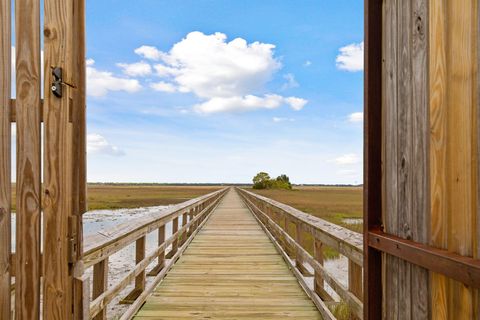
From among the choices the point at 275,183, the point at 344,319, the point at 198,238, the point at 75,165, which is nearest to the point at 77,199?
the point at 75,165

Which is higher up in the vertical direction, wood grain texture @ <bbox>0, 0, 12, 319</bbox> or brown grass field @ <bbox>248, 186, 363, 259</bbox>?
wood grain texture @ <bbox>0, 0, 12, 319</bbox>

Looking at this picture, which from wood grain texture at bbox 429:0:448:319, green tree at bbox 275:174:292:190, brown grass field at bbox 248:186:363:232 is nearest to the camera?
wood grain texture at bbox 429:0:448:319

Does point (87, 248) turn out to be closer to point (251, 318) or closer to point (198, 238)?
point (251, 318)

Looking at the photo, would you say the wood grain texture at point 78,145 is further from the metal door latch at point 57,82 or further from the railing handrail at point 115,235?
the railing handrail at point 115,235

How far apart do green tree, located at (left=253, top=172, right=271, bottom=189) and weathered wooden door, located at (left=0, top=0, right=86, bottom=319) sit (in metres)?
84.8

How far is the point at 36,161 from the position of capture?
1.59 m

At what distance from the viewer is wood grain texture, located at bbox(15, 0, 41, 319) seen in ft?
5.20

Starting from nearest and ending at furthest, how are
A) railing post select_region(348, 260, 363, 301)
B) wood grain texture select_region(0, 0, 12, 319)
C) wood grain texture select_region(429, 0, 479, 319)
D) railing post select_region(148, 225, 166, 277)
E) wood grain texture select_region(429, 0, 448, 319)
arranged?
wood grain texture select_region(429, 0, 479, 319)
wood grain texture select_region(429, 0, 448, 319)
wood grain texture select_region(0, 0, 12, 319)
railing post select_region(348, 260, 363, 301)
railing post select_region(148, 225, 166, 277)

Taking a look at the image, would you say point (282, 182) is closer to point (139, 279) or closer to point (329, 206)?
point (329, 206)

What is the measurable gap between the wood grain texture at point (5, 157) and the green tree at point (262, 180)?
8482 cm

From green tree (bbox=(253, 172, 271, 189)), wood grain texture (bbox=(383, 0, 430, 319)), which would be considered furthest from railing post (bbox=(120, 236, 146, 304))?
green tree (bbox=(253, 172, 271, 189))

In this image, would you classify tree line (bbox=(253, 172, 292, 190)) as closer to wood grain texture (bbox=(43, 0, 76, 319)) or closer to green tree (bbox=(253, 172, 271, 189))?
green tree (bbox=(253, 172, 271, 189))

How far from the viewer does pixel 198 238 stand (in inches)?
309

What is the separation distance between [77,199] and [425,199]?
157 centimetres
